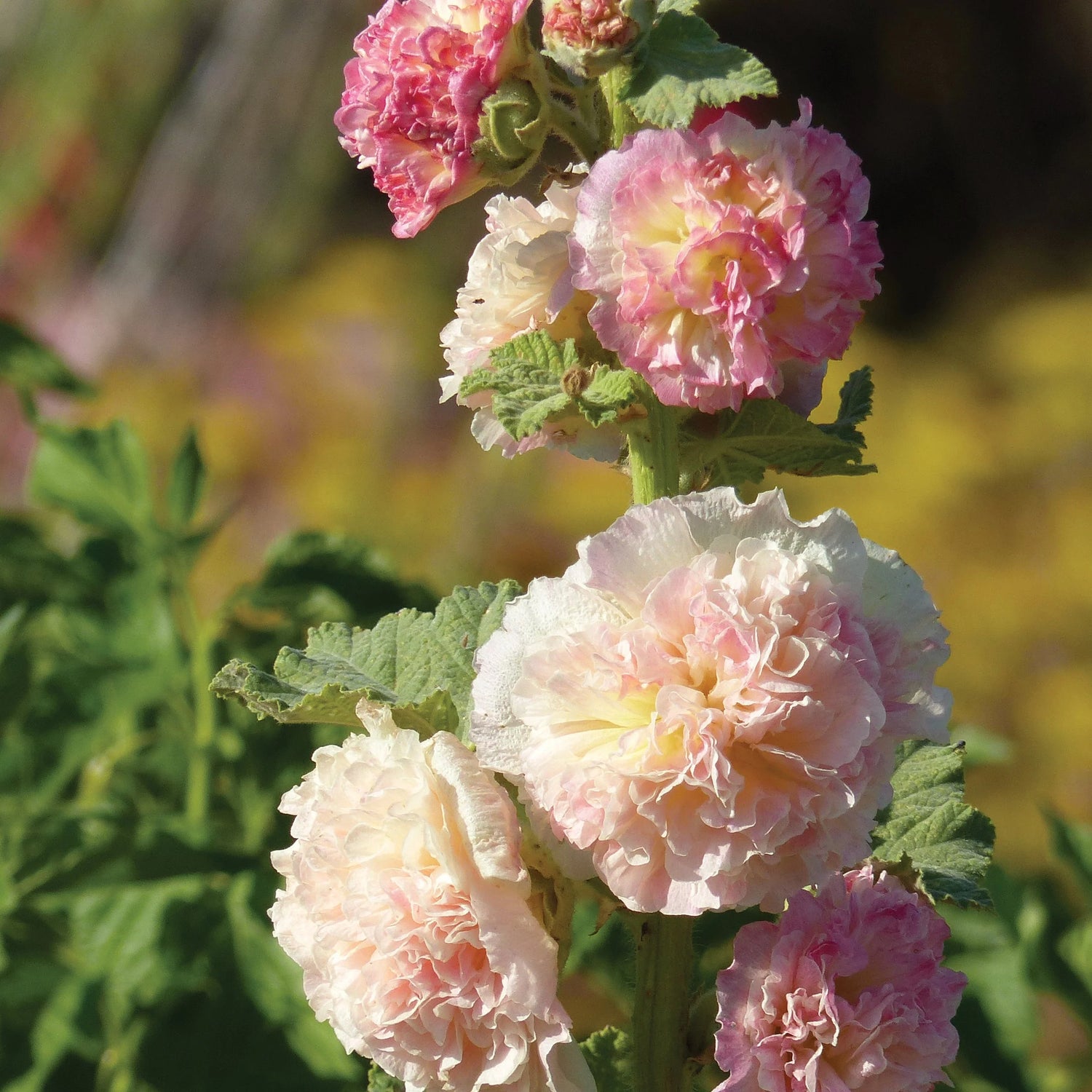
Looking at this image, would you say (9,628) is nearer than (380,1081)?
No

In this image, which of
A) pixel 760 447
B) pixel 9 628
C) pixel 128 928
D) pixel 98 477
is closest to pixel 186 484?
pixel 98 477

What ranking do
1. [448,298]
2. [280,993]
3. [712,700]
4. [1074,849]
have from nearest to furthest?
[712,700] < [280,993] < [1074,849] < [448,298]

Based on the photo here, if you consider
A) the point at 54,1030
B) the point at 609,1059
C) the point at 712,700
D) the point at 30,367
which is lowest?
the point at 54,1030

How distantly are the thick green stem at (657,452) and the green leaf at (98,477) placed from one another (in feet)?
1.90

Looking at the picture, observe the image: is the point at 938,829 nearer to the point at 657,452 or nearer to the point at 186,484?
the point at 657,452

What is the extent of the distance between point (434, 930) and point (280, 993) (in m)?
0.40

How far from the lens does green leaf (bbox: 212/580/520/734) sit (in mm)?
611

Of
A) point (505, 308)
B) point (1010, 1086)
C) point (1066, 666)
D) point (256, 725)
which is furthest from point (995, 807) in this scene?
point (505, 308)

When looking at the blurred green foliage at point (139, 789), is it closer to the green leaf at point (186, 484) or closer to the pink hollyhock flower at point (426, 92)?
the green leaf at point (186, 484)

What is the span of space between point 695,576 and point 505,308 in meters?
0.18

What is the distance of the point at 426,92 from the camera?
0.61 metres

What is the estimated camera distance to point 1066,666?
2412mm

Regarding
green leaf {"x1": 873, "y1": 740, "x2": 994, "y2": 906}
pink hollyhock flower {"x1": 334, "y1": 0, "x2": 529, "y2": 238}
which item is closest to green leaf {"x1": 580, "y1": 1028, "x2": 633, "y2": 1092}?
green leaf {"x1": 873, "y1": 740, "x2": 994, "y2": 906}

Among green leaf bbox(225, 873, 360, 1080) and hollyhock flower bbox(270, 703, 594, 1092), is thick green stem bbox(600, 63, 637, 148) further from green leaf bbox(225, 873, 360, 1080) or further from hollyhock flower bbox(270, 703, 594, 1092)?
green leaf bbox(225, 873, 360, 1080)
